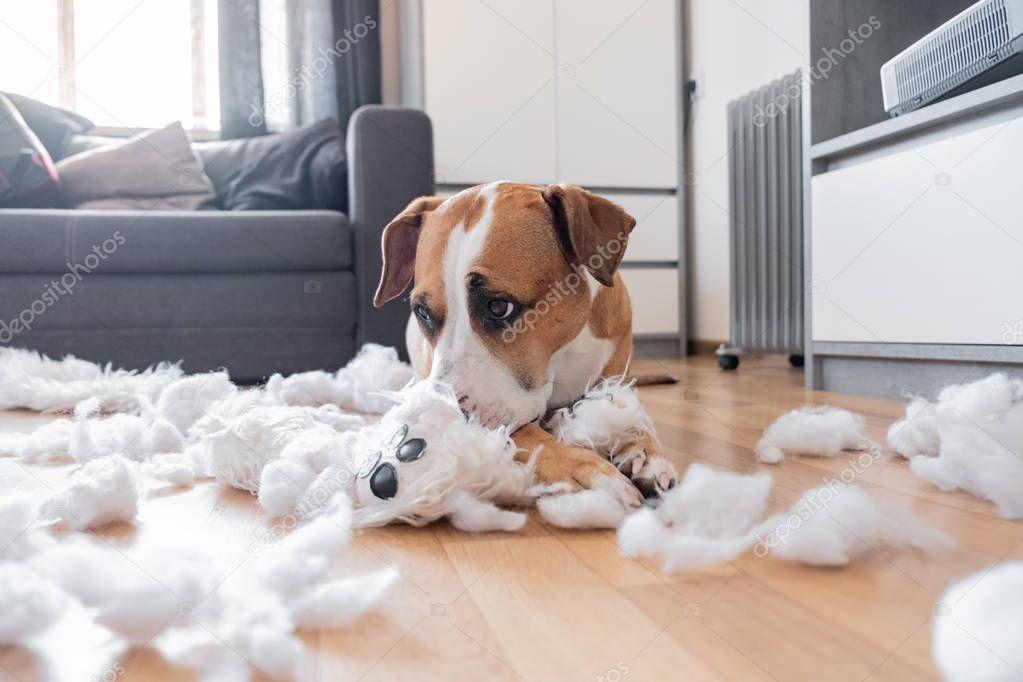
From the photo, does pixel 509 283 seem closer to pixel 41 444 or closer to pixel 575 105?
pixel 41 444

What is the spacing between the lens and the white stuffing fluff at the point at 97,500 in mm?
930

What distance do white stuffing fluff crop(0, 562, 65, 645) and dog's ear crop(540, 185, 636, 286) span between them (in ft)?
2.64

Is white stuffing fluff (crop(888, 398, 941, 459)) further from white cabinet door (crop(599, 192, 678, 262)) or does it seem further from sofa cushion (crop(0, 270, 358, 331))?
white cabinet door (crop(599, 192, 678, 262))

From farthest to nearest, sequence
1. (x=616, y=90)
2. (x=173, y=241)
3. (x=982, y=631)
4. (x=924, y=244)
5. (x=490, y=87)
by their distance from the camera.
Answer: (x=616, y=90)
(x=490, y=87)
(x=173, y=241)
(x=924, y=244)
(x=982, y=631)

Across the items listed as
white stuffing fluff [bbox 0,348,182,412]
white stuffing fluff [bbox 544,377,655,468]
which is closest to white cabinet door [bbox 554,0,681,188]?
white stuffing fluff [bbox 0,348,182,412]

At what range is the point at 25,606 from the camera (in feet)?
1.97

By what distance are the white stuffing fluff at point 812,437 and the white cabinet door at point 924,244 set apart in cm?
51

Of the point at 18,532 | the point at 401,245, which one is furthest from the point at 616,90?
the point at 18,532

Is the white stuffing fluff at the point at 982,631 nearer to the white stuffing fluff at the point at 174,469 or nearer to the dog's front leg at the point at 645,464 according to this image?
the dog's front leg at the point at 645,464

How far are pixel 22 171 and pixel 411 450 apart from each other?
2.69 meters

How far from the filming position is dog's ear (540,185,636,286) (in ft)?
3.95

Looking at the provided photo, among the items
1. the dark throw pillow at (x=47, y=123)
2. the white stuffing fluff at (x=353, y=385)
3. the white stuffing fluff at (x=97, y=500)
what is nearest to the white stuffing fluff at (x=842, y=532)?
the white stuffing fluff at (x=97, y=500)

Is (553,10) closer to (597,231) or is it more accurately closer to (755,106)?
(755,106)

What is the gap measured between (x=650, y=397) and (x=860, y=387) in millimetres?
564
